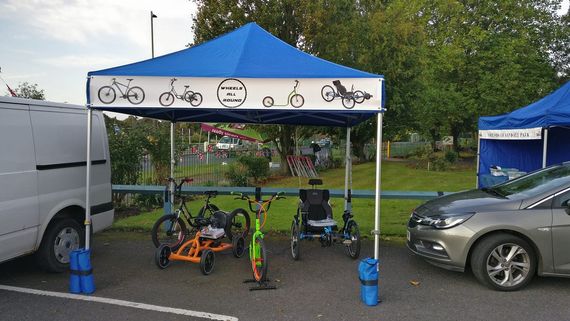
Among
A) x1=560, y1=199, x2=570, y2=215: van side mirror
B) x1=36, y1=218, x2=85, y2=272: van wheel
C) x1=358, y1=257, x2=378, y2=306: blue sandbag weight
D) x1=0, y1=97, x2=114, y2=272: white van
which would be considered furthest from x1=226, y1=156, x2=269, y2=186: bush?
x1=560, y1=199, x2=570, y2=215: van side mirror

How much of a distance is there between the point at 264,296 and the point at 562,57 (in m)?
32.4

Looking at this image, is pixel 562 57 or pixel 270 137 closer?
pixel 270 137

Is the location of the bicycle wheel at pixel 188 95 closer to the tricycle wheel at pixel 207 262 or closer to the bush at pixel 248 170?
the tricycle wheel at pixel 207 262

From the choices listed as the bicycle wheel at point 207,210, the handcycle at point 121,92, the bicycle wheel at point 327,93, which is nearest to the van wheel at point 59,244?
the bicycle wheel at point 207,210

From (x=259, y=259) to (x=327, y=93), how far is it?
2101 mm

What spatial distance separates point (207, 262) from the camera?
559cm

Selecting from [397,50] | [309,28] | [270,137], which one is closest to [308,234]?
[309,28]

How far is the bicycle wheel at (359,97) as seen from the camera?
489 centimetres

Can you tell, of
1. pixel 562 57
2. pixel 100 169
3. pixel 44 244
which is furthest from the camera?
pixel 562 57

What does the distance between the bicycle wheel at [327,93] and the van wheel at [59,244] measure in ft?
12.0

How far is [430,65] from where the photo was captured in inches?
1083

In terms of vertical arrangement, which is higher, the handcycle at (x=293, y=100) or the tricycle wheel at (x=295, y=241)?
the handcycle at (x=293, y=100)

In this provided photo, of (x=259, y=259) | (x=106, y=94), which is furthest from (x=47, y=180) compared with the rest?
(x=259, y=259)

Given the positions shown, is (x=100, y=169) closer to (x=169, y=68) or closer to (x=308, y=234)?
(x=169, y=68)
